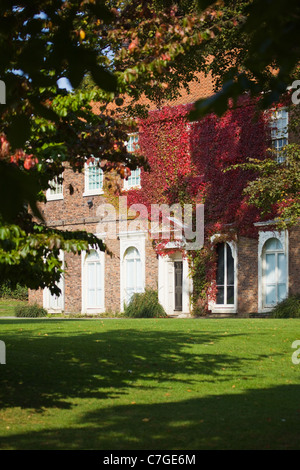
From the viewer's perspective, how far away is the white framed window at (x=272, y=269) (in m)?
24.6

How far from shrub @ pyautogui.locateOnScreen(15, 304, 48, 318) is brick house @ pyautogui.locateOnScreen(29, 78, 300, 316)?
0.79 meters

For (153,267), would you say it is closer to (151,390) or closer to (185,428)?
Result: (151,390)

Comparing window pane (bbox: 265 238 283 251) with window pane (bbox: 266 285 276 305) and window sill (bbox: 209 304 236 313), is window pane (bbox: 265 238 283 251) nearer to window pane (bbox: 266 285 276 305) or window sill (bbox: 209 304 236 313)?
window pane (bbox: 266 285 276 305)

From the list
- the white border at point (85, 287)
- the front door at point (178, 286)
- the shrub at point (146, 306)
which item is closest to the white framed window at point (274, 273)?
the front door at point (178, 286)

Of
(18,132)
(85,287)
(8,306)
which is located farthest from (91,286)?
(18,132)

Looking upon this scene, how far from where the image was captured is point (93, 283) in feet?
101

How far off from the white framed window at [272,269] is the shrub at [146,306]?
415 centimetres

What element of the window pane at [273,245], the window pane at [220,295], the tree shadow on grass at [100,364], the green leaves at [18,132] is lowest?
the tree shadow on grass at [100,364]

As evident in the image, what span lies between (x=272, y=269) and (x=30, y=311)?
11.5 m

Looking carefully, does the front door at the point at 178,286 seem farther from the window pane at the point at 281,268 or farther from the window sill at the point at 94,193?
the window sill at the point at 94,193

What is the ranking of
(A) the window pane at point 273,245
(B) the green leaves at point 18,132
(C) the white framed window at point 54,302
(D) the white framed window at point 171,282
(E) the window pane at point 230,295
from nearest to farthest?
Answer: (B) the green leaves at point 18,132, (A) the window pane at point 273,245, (E) the window pane at point 230,295, (D) the white framed window at point 171,282, (C) the white framed window at point 54,302

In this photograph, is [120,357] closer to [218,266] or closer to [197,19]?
[197,19]

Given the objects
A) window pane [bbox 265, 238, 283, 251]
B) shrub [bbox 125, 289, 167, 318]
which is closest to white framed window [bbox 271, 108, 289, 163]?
window pane [bbox 265, 238, 283, 251]

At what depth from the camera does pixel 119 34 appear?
31.3ft
